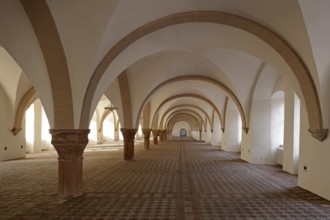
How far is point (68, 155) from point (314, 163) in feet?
17.3

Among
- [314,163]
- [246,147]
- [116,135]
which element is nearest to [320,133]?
[314,163]

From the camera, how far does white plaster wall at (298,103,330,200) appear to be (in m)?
5.98

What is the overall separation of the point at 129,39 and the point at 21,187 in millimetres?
4275

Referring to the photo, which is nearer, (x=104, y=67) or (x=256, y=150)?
(x=104, y=67)

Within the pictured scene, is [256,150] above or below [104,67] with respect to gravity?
below

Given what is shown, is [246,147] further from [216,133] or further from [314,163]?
[216,133]

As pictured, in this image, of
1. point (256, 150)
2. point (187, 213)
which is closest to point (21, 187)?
point (187, 213)

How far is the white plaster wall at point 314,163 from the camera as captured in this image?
5.98 meters

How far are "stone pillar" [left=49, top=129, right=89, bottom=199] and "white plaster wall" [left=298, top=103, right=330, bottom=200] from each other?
16.4 ft

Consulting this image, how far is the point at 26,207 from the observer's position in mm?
5133

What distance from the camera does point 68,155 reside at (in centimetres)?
584

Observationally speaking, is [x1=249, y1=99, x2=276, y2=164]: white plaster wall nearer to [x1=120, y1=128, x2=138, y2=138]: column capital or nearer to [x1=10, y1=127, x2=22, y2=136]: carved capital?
[x1=120, y1=128, x2=138, y2=138]: column capital

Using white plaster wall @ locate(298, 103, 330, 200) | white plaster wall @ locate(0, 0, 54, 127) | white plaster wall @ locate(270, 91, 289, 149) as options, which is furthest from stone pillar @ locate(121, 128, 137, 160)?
white plaster wall @ locate(298, 103, 330, 200)

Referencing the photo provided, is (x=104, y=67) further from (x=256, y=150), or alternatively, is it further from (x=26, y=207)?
(x=256, y=150)
